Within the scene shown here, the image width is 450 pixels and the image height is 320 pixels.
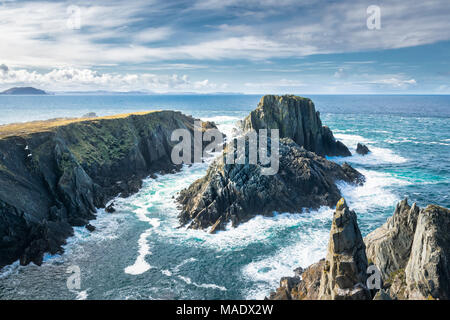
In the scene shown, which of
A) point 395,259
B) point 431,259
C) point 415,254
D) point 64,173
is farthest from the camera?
point 64,173

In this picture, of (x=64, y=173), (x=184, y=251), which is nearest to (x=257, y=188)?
(x=184, y=251)

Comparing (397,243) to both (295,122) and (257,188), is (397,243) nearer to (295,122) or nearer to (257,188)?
(257,188)

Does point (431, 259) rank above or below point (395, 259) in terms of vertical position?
above

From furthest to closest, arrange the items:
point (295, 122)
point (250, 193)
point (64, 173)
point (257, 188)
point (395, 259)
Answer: point (295, 122) < point (64, 173) < point (257, 188) < point (250, 193) < point (395, 259)

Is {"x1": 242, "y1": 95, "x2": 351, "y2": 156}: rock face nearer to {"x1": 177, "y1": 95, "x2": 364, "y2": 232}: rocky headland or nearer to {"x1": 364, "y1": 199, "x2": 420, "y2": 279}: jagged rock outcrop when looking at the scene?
{"x1": 177, "y1": 95, "x2": 364, "y2": 232}: rocky headland

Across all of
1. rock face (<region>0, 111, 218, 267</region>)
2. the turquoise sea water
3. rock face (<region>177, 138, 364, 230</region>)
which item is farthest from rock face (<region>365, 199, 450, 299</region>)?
rock face (<region>0, 111, 218, 267</region>)

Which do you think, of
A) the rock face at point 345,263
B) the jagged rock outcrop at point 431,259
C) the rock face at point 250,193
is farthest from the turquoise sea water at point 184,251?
the jagged rock outcrop at point 431,259

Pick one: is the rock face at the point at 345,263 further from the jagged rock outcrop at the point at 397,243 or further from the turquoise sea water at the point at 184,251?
the turquoise sea water at the point at 184,251
